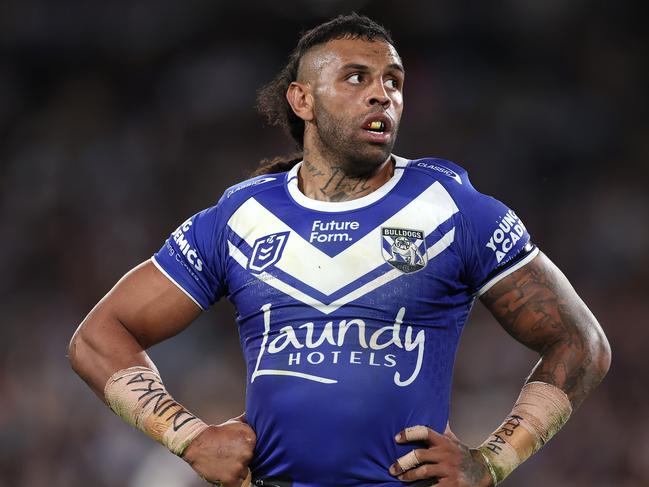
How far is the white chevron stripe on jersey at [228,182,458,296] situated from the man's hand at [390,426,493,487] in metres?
0.53

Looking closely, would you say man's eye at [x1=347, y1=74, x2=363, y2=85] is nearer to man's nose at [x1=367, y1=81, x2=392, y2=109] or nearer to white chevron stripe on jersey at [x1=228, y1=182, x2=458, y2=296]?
man's nose at [x1=367, y1=81, x2=392, y2=109]

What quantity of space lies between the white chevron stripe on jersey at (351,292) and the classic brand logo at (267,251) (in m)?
0.04

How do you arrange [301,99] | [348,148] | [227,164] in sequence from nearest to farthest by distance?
[348,148]
[301,99]
[227,164]

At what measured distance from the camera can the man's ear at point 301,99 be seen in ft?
12.5

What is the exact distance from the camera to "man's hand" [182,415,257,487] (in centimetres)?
323

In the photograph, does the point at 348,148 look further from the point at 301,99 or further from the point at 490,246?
the point at 490,246

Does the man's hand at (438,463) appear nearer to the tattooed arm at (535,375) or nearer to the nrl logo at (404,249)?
the tattooed arm at (535,375)

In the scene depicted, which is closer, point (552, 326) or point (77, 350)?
point (552, 326)

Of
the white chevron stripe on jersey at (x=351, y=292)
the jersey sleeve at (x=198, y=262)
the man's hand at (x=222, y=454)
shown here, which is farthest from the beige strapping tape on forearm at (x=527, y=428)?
the jersey sleeve at (x=198, y=262)

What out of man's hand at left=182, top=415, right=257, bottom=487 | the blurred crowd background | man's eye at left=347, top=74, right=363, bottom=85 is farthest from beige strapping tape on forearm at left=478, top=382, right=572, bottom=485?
the blurred crowd background

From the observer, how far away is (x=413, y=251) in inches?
131

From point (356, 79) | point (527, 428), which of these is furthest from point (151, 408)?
point (356, 79)

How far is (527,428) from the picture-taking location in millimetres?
3281

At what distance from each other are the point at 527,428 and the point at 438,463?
344mm
